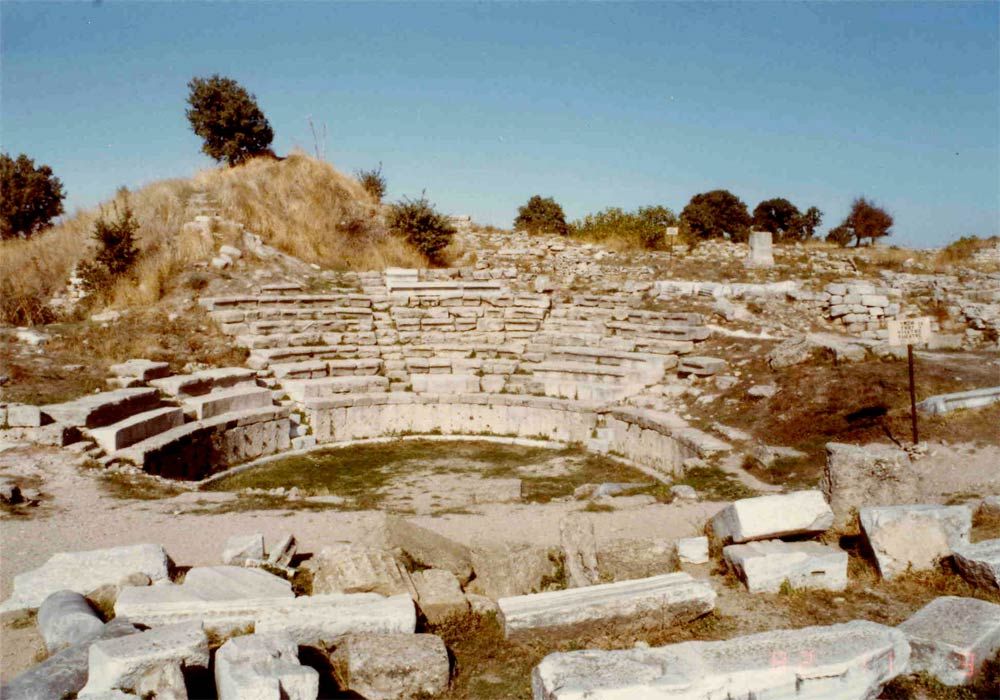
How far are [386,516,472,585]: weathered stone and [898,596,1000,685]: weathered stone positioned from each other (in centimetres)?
305

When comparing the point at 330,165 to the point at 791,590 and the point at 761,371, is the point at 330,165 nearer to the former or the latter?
the point at 761,371

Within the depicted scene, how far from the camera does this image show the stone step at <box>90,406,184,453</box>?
9359 mm

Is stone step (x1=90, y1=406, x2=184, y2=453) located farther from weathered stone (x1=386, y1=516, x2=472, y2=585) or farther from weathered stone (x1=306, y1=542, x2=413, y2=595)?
weathered stone (x1=306, y1=542, x2=413, y2=595)

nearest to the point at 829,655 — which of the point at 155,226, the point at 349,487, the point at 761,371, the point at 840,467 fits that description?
the point at 840,467

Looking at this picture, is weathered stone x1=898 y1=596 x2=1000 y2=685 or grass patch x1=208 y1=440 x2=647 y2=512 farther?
grass patch x1=208 y1=440 x2=647 y2=512

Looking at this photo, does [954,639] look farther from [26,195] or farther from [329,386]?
[26,195]

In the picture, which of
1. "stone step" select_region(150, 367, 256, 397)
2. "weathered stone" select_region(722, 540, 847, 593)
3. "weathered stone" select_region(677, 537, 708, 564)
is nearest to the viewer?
"weathered stone" select_region(722, 540, 847, 593)

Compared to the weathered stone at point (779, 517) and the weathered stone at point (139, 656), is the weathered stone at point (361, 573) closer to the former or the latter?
the weathered stone at point (139, 656)

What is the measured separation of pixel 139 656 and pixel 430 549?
7.90 ft

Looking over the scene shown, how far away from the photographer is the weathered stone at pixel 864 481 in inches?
249

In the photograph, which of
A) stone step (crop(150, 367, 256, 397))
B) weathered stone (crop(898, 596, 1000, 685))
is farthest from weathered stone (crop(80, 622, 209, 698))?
stone step (crop(150, 367, 256, 397))

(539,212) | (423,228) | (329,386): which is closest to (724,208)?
(539,212)

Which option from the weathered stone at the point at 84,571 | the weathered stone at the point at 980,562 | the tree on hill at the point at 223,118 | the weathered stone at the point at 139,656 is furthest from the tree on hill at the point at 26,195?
the weathered stone at the point at 980,562

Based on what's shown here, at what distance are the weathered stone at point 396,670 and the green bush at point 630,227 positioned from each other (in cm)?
1769
